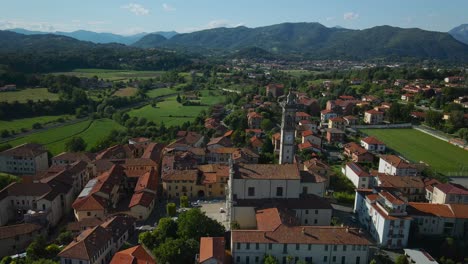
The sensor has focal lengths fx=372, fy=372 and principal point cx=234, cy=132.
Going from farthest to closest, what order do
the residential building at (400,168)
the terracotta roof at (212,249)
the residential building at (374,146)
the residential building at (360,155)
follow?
1. the residential building at (374,146)
2. the residential building at (360,155)
3. the residential building at (400,168)
4. the terracotta roof at (212,249)

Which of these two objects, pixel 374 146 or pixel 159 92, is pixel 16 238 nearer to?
pixel 374 146

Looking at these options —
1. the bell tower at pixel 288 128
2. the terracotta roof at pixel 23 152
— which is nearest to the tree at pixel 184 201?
the bell tower at pixel 288 128

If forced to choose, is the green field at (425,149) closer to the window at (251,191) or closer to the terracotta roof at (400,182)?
the terracotta roof at (400,182)

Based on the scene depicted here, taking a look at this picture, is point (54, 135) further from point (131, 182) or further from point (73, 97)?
point (131, 182)

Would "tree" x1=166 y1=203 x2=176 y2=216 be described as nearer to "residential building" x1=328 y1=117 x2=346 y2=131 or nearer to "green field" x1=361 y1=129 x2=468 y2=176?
"green field" x1=361 y1=129 x2=468 y2=176

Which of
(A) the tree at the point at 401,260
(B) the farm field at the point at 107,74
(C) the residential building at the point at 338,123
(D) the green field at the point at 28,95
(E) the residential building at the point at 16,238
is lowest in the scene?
(E) the residential building at the point at 16,238

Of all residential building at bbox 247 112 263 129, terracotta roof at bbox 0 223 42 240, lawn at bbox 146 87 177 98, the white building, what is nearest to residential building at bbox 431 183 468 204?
the white building

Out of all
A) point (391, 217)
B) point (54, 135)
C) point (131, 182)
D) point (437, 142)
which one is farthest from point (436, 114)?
point (54, 135)
